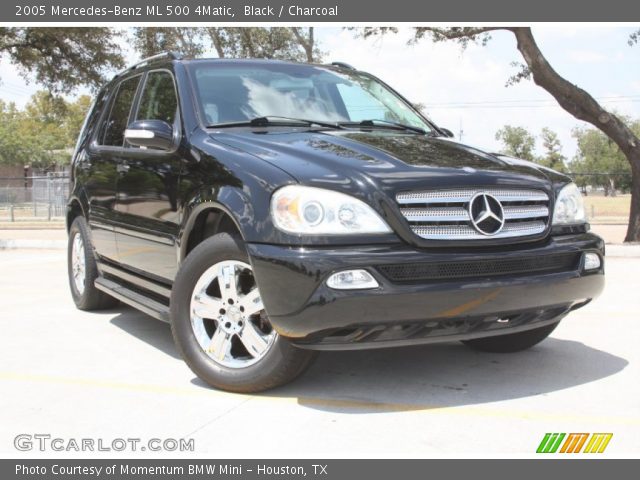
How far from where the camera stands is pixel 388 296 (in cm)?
355

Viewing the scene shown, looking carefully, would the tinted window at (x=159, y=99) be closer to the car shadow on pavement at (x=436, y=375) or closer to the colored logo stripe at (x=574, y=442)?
the car shadow on pavement at (x=436, y=375)

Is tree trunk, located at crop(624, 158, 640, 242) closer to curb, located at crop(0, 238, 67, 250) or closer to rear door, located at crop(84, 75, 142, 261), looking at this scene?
curb, located at crop(0, 238, 67, 250)

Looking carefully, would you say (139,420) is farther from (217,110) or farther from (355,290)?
(217,110)

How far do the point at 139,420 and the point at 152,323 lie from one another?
2.65 metres

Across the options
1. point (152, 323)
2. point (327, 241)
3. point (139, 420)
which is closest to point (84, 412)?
point (139, 420)

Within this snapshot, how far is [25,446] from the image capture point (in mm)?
3381

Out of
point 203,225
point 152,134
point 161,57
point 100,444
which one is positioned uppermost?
point 161,57

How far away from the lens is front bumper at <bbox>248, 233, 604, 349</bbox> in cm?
355

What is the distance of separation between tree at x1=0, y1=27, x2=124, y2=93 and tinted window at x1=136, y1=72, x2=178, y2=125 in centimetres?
1448

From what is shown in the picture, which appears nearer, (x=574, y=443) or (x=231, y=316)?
(x=574, y=443)

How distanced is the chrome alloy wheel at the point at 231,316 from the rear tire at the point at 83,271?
2.50 m

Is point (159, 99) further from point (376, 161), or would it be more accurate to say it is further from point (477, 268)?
point (477, 268)

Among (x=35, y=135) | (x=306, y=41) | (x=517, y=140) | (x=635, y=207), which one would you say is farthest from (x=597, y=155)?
(x=635, y=207)

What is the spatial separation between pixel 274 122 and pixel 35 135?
3124 inches
